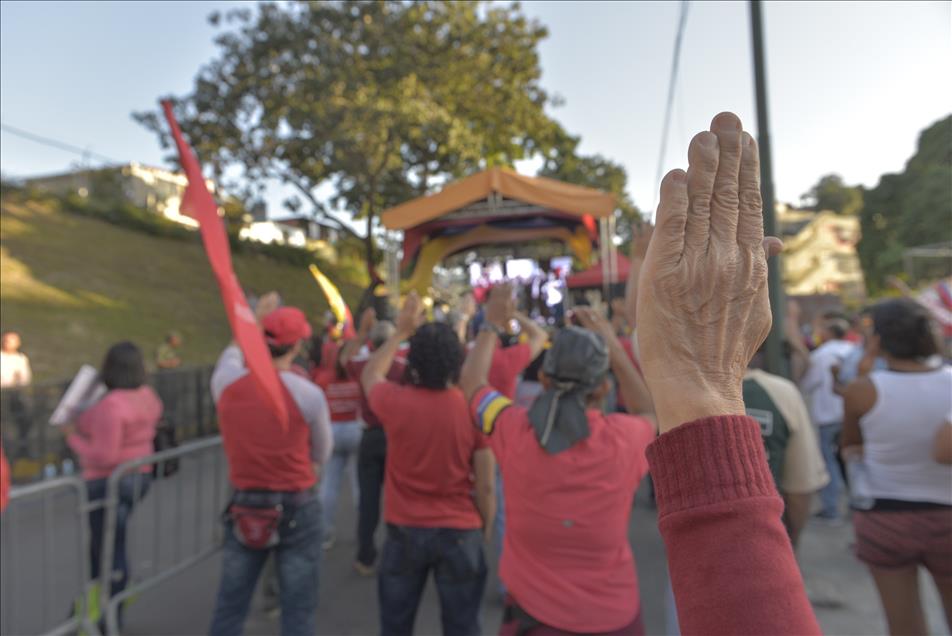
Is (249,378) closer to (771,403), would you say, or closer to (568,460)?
(568,460)

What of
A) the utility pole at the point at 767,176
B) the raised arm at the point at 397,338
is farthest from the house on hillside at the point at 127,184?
the utility pole at the point at 767,176

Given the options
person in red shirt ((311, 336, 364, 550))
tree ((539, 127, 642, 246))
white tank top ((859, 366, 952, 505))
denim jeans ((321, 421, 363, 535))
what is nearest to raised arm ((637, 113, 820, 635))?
white tank top ((859, 366, 952, 505))

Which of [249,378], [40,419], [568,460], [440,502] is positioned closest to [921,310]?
[568,460]

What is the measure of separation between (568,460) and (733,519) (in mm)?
1354

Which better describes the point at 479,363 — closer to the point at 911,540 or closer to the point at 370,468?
the point at 911,540

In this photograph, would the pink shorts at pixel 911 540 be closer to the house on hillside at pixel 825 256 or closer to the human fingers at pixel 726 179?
the human fingers at pixel 726 179

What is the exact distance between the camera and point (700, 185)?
0.79 metres

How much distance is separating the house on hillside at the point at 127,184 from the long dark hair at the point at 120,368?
0.87 meters

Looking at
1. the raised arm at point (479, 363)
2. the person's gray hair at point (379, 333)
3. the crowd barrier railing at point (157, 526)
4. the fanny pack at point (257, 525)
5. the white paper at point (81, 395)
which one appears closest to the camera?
the raised arm at point (479, 363)

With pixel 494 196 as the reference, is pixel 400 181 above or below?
above

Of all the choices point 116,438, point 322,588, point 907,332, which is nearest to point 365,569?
point 322,588

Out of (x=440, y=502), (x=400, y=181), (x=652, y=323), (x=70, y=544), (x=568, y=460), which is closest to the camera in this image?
(x=652, y=323)

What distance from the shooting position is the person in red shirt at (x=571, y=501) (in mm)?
2049

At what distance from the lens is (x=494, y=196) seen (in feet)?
26.2
